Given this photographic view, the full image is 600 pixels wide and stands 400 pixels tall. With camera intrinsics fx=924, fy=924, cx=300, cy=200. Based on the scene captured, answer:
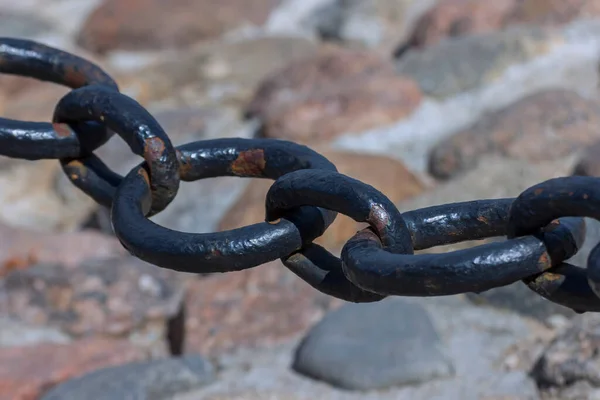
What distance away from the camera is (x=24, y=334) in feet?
5.96

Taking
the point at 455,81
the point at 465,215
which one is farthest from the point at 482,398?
the point at 455,81

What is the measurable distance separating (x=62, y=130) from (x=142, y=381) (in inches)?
32.9

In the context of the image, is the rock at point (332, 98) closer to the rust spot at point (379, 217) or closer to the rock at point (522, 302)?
the rock at point (522, 302)

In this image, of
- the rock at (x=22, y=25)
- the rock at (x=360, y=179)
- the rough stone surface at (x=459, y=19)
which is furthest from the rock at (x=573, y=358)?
Answer: the rock at (x=22, y=25)

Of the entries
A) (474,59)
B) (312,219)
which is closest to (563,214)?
(312,219)

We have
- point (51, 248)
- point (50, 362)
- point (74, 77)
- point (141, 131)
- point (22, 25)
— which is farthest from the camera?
point (22, 25)

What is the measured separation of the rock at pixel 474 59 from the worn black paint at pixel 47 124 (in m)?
1.74

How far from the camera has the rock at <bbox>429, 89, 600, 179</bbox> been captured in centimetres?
204

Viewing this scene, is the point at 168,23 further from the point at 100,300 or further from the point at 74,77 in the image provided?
the point at 74,77

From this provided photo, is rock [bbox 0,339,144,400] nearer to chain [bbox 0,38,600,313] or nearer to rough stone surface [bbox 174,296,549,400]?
rough stone surface [bbox 174,296,549,400]

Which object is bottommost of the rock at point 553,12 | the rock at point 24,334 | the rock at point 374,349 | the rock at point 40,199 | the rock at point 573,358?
the rock at point 573,358

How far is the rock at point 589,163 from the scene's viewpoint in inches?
68.8

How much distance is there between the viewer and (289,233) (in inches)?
23.1

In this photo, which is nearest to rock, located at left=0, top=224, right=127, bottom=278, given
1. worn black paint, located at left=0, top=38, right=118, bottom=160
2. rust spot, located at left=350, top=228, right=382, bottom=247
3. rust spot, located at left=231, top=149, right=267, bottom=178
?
worn black paint, located at left=0, top=38, right=118, bottom=160
